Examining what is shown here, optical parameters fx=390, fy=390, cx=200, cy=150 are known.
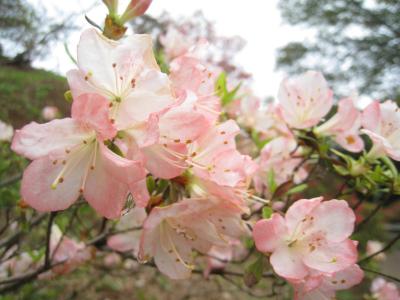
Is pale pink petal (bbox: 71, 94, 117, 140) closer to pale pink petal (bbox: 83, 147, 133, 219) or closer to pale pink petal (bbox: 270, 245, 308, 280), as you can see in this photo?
pale pink petal (bbox: 83, 147, 133, 219)

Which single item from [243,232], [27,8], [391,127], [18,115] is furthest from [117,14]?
A: [18,115]

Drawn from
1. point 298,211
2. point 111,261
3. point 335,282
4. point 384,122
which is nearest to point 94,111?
point 298,211

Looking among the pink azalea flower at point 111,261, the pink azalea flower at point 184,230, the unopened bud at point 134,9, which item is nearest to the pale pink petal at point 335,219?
the pink azalea flower at point 184,230

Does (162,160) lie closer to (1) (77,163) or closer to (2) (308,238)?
(1) (77,163)

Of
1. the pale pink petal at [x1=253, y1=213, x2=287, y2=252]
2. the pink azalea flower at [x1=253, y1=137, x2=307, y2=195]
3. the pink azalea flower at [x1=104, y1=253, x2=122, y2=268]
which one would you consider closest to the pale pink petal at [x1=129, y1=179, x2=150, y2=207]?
the pale pink petal at [x1=253, y1=213, x2=287, y2=252]

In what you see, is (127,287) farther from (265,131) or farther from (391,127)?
(391,127)

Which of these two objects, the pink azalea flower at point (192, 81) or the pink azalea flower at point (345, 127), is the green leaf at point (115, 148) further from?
the pink azalea flower at point (345, 127)

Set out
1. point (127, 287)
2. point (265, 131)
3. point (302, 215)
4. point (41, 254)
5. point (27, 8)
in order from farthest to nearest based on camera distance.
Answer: point (127, 287), point (27, 8), point (265, 131), point (41, 254), point (302, 215)
